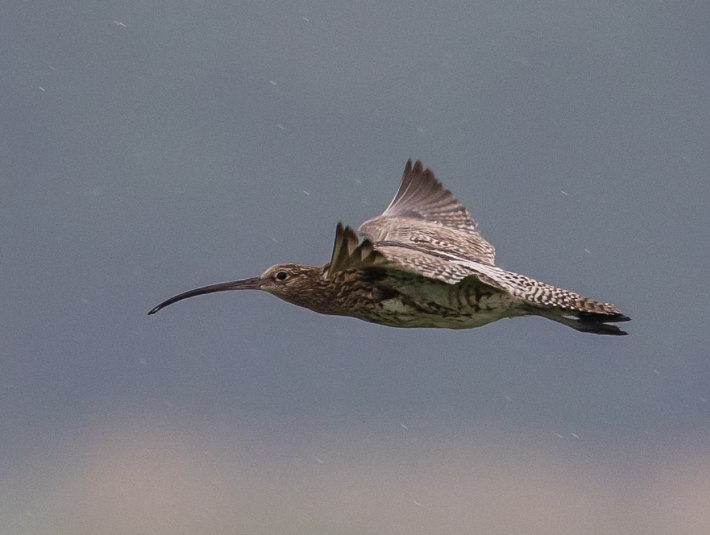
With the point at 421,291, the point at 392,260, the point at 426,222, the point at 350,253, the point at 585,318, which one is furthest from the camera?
the point at 426,222

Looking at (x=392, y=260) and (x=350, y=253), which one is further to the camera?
(x=392, y=260)

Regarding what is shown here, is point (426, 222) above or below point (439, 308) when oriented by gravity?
above

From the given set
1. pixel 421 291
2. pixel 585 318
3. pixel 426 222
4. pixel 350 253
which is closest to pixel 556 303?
pixel 585 318

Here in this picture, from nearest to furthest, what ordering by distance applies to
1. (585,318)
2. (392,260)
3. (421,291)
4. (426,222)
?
1. (392,260)
2. (421,291)
3. (585,318)
4. (426,222)

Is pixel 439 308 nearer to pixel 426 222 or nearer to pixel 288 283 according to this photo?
pixel 288 283

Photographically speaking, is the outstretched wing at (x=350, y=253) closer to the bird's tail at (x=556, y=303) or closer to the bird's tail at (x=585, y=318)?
the bird's tail at (x=556, y=303)

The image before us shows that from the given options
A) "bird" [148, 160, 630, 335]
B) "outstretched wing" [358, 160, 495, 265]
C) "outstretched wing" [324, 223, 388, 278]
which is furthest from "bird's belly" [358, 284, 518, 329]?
"outstretched wing" [358, 160, 495, 265]

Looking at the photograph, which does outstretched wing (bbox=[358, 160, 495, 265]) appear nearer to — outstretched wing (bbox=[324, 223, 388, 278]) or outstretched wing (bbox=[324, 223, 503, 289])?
outstretched wing (bbox=[324, 223, 503, 289])

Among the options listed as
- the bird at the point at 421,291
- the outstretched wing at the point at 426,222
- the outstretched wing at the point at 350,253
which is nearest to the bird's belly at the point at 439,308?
the bird at the point at 421,291

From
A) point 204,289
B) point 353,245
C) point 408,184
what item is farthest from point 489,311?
point 408,184
